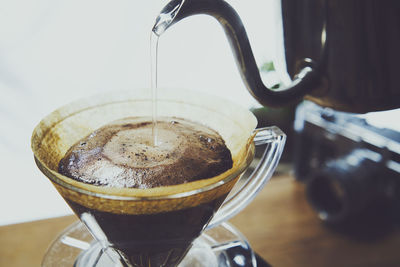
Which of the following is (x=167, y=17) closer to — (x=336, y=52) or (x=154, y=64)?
(x=154, y=64)

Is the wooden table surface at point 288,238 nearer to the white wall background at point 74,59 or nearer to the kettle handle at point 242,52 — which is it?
the kettle handle at point 242,52

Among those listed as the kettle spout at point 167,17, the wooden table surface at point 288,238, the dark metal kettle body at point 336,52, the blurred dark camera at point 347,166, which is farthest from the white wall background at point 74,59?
the kettle spout at point 167,17

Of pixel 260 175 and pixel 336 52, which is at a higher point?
pixel 336 52

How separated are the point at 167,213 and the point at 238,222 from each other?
57 centimetres

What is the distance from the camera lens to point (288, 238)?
0.93m

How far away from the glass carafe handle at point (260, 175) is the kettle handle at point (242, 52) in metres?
0.05

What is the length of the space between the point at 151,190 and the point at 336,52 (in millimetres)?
333

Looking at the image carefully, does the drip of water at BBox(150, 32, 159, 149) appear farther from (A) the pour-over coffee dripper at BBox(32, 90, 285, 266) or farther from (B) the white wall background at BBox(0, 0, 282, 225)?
(B) the white wall background at BBox(0, 0, 282, 225)

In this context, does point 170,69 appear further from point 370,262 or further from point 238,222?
point 370,262

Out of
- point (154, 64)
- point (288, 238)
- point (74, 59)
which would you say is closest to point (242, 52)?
point (154, 64)

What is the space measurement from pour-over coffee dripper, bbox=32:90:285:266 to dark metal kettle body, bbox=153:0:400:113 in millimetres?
82

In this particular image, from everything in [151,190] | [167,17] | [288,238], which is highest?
[167,17]

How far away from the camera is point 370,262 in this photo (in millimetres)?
908

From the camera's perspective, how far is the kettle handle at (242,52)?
0.44 meters
